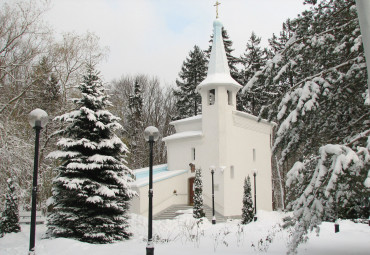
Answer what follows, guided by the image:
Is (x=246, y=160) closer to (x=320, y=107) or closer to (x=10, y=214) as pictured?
(x=10, y=214)

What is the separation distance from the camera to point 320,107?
8.80 meters

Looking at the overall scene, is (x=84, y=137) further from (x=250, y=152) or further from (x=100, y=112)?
(x=250, y=152)

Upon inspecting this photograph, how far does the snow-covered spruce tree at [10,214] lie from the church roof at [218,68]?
15113 mm

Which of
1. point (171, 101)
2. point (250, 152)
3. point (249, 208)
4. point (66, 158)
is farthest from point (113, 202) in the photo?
point (171, 101)

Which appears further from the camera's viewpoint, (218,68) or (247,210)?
(218,68)

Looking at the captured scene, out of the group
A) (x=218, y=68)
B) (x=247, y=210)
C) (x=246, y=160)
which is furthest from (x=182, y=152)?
(x=247, y=210)

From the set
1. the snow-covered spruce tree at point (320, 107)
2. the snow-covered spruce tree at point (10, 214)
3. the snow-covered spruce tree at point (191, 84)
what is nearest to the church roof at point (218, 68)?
the snow-covered spruce tree at point (191, 84)

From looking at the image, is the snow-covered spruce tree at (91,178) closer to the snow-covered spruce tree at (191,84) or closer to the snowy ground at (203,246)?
the snowy ground at (203,246)

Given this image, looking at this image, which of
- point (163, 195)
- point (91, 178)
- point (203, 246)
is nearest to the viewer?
point (203, 246)

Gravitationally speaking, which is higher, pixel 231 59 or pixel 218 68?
pixel 231 59

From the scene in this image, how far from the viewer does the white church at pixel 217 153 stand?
2408 centimetres

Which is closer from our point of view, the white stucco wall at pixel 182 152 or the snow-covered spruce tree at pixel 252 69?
the white stucco wall at pixel 182 152

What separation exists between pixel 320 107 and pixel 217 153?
1584 cm

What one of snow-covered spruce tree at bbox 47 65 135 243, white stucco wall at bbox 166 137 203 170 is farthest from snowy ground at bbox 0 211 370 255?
white stucco wall at bbox 166 137 203 170
